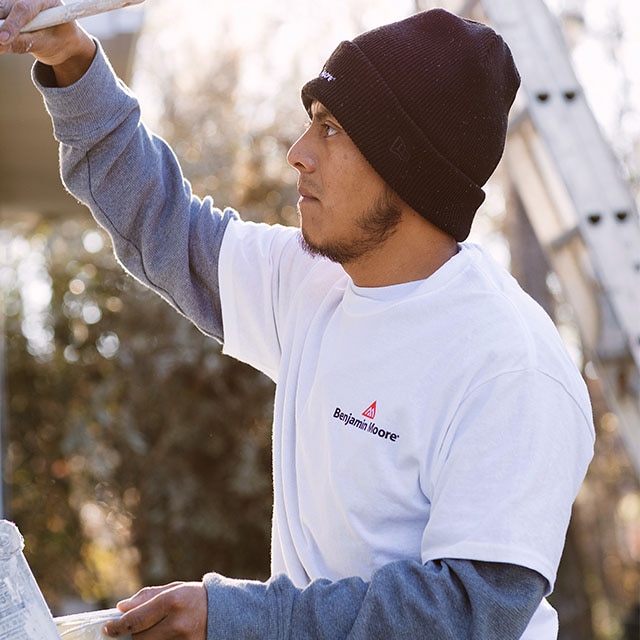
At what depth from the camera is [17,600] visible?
4.79 feet

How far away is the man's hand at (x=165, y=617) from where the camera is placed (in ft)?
5.18

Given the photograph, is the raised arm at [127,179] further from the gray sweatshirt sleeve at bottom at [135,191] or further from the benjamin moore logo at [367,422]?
the benjamin moore logo at [367,422]

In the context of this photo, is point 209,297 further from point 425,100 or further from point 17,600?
point 17,600

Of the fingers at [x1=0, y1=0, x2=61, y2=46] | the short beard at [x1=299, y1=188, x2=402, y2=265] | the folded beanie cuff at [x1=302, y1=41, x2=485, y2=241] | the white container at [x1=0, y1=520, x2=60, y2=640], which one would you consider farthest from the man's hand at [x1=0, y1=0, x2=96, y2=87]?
the white container at [x1=0, y1=520, x2=60, y2=640]

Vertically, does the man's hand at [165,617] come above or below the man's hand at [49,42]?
below

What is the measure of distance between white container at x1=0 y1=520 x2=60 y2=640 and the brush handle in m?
0.85

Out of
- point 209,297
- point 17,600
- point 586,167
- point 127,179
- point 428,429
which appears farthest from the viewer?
point 586,167

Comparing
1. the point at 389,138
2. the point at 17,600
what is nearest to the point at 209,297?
the point at 389,138

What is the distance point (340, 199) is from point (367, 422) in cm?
41

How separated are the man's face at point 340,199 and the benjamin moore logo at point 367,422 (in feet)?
0.95

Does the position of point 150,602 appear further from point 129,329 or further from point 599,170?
point 129,329

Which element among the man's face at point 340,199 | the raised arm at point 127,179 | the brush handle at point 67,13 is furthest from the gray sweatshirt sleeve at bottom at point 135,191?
the man's face at point 340,199

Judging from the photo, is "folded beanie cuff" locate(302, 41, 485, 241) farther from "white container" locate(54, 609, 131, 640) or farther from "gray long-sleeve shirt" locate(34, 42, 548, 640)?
"white container" locate(54, 609, 131, 640)

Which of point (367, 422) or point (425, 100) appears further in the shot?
point (425, 100)
